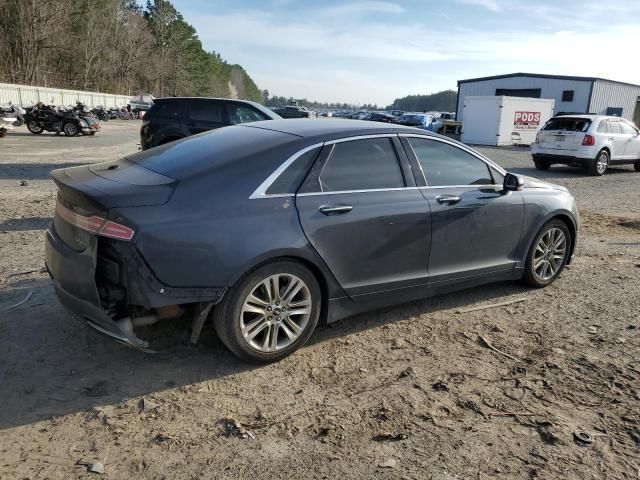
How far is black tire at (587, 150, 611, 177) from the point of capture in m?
15.7

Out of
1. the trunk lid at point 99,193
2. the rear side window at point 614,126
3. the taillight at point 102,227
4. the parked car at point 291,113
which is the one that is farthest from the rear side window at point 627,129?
the parked car at point 291,113

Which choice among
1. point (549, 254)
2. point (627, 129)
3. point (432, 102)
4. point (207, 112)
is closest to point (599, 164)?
point (627, 129)

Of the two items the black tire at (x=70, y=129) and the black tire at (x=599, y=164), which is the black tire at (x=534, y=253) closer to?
the black tire at (x=599, y=164)

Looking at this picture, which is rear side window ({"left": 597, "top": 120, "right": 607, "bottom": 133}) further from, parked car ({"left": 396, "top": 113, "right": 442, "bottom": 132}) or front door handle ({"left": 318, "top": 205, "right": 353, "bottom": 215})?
parked car ({"left": 396, "top": 113, "right": 442, "bottom": 132})

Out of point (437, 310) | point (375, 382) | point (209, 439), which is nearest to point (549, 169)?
point (437, 310)

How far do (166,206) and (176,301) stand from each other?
1.96 feet

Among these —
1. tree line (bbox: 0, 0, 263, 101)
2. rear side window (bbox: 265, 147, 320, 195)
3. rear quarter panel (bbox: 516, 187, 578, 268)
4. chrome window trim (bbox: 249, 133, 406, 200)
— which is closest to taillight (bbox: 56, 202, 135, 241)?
chrome window trim (bbox: 249, 133, 406, 200)

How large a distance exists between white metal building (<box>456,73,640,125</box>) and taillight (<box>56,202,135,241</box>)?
1540 inches

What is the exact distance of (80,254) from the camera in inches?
133

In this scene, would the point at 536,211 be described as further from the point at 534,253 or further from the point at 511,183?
the point at 511,183

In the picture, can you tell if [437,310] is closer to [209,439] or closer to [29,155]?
[209,439]

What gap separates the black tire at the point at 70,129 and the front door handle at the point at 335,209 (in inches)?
917

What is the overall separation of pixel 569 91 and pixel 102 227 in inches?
1715

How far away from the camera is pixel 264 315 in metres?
3.64
